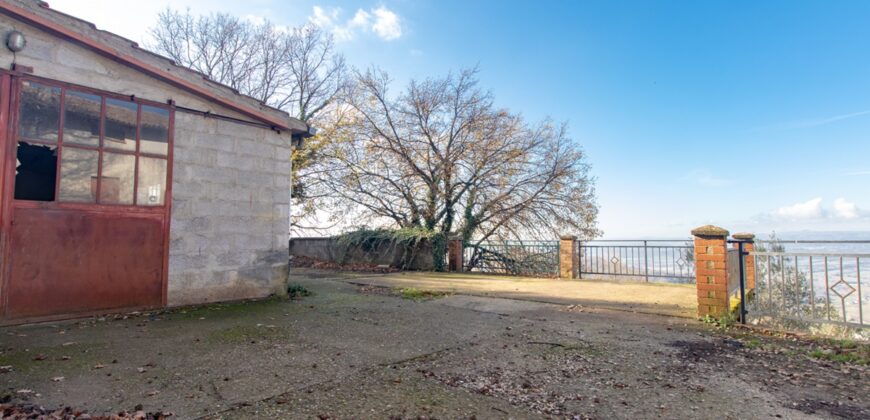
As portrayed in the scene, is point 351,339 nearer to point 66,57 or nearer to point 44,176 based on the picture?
point 44,176

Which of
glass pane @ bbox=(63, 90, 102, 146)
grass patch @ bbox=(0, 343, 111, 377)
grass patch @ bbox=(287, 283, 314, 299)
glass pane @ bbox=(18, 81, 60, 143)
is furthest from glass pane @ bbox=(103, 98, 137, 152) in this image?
grass patch @ bbox=(287, 283, 314, 299)

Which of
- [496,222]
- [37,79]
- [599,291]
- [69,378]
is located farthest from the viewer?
[496,222]

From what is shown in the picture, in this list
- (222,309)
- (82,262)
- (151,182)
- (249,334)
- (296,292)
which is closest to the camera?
(249,334)

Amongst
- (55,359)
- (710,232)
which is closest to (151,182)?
(55,359)

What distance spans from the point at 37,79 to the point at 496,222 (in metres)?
Answer: 12.1

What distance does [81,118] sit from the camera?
5.04m

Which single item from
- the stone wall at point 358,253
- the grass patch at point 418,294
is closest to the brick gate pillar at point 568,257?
the stone wall at point 358,253

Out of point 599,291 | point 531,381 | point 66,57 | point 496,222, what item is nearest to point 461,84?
point 496,222

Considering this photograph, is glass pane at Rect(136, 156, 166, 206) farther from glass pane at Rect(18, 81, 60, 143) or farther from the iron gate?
the iron gate

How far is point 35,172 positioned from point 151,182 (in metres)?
1.13

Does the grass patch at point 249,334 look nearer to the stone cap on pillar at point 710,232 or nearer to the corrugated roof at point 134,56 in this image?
the corrugated roof at point 134,56

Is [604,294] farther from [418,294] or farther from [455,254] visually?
[455,254]

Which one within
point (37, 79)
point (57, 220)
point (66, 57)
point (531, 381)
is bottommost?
A: point (531, 381)

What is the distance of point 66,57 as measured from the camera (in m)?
4.95
